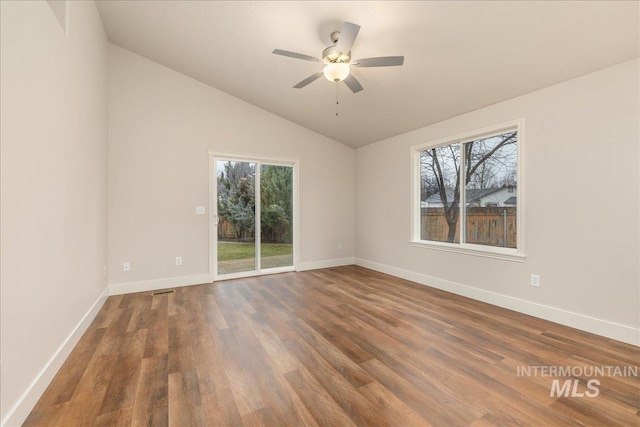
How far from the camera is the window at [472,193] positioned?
3248 millimetres

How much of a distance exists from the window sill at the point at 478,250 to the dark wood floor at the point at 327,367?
64 cm

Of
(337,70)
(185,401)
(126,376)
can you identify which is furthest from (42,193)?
(337,70)

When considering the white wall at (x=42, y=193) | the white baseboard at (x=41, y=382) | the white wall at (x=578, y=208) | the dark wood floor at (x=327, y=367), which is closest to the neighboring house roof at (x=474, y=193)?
the white wall at (x=578, y=208)

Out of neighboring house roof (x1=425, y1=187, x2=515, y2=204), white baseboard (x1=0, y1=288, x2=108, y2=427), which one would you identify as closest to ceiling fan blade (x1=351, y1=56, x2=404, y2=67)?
neighboring house roof (x1=425, y1=187, x2=515, y2=204)

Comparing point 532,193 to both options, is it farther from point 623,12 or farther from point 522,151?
point 623,12

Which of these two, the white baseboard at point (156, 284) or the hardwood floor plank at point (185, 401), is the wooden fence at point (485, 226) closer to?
the hardwood floor plank at point (185, 401)

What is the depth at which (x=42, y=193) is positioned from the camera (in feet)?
5.82

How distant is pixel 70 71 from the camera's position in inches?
89.7

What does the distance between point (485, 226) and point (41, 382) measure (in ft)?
14.7

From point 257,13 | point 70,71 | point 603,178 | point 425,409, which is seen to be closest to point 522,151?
point 603,178

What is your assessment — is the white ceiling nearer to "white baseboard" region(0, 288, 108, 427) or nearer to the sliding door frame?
the sliding door frame

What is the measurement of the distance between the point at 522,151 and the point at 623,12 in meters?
1.34

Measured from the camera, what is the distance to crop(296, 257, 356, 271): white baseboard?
5.23 m

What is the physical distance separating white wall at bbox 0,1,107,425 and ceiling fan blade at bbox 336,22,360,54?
77.6 inches
